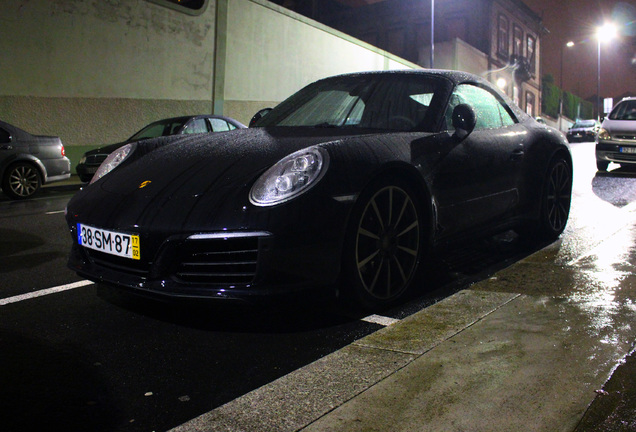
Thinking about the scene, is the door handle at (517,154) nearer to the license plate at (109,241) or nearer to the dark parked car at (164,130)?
the license plate at (109,241)

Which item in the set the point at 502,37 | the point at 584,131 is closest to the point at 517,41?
the point at 502,37

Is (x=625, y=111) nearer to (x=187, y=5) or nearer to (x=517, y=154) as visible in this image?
(x=517, y=154)

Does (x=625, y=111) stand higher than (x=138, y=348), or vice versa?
(x=625, y=111)

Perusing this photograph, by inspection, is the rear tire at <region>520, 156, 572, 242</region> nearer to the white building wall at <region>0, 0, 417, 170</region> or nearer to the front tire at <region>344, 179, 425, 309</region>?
the front tire at <region>344, 179, 425, 309</region>

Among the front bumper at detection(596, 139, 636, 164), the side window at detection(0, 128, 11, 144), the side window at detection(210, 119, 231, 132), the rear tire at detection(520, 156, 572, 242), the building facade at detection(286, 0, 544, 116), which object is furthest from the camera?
the building facade at detection(286, 0, 544, 116)

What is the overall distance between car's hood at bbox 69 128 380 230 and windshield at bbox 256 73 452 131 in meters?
0.35

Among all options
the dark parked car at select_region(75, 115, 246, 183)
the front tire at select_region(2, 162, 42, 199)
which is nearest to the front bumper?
the dark parked car at select_region(75, 115, 246, 183)

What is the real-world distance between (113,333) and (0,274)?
1.83 metres

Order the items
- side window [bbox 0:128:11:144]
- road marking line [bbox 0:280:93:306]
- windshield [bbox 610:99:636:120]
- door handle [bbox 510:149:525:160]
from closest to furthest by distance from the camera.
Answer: road marking line [bbox 0:280:93:306]
door handle [bbox 510:149:525:160]
side window [bbox 0:128:11:144]
windshield [bbox 610:99:636:120]

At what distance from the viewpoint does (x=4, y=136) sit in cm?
1026

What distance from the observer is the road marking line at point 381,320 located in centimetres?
346

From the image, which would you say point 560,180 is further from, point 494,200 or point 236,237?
point 236,237

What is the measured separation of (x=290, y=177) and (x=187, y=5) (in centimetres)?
1713

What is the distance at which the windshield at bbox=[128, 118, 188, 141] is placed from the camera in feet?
41.5
